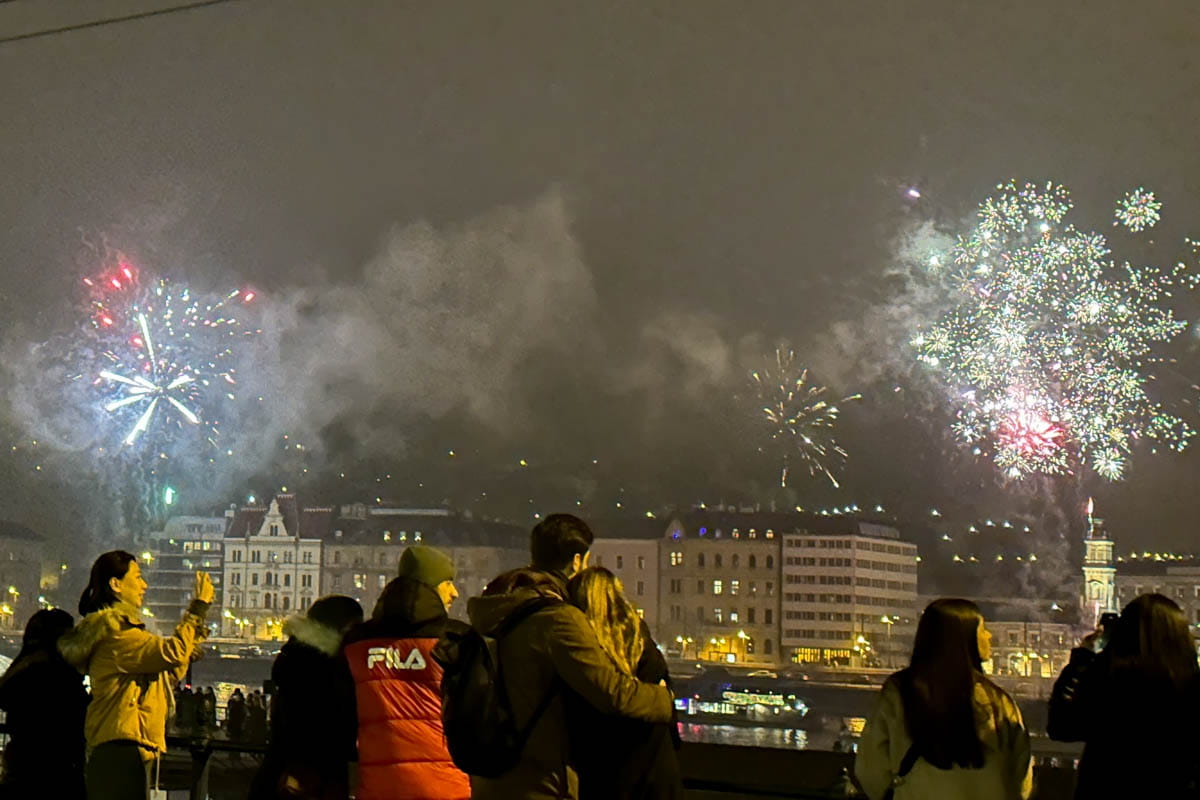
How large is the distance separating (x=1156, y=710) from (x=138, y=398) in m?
37.1

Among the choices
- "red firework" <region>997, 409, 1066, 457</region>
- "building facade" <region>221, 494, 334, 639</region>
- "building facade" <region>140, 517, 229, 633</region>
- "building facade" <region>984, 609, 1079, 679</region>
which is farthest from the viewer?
"building facade" <region>140, 517, 229, 633</region>

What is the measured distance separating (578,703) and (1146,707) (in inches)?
48.5

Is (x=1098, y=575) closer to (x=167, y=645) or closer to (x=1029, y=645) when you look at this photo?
(x=1029, y=645)

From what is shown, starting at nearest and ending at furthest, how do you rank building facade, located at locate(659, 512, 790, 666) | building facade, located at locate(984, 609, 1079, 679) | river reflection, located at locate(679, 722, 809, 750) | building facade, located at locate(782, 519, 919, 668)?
river reflection, located at locate(679, 722, 809, 750) → building facade, located at locate(984, 609, 1079, 679) → building facade, located at locate(659, 512, 790, 666) → building facade, located at locate(782, 519, 919, 668)

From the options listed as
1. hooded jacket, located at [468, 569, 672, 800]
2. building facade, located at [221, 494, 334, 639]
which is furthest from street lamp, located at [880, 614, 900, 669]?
hooded jacket, located at [468, 569, 672, 800]

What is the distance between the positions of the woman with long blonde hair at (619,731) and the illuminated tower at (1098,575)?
7104 cm

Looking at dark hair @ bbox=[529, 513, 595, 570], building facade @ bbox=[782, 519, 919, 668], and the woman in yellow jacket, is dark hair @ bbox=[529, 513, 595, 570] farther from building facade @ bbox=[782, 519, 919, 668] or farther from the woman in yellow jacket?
building facade @ bbox=[782, 519, 919, 668]

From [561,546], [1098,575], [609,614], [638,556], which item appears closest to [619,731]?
[609,614]

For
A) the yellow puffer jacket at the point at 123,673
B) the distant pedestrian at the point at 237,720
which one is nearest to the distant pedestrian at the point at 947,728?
the yellow puffer jacket at the point at 123,673

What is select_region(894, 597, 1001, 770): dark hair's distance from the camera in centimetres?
339

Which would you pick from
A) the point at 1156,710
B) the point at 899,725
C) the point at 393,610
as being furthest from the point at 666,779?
the point at 1156,710

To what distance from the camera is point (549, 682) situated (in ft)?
11.1

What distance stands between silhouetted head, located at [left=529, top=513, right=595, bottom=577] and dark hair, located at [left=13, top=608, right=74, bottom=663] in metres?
2.08

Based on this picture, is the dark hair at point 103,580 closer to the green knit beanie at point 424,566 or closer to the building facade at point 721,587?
the green knit beanie at point 424,566
